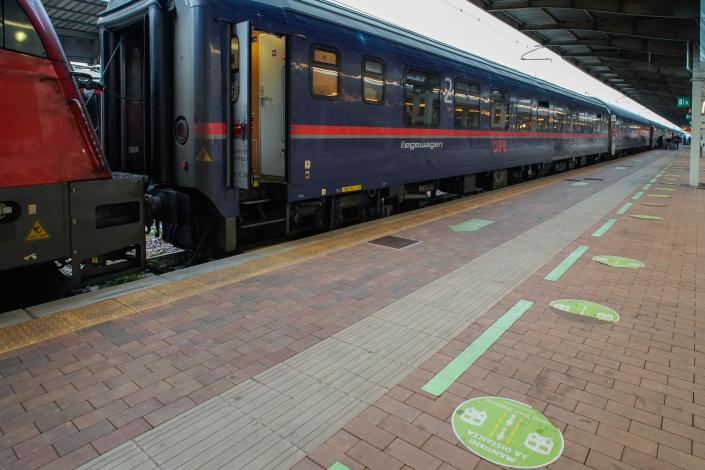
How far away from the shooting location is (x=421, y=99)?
9.90 metres

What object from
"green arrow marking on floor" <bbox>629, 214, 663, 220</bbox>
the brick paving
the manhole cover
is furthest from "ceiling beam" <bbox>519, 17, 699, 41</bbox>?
the brick paving

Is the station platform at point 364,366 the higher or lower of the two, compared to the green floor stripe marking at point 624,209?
lower

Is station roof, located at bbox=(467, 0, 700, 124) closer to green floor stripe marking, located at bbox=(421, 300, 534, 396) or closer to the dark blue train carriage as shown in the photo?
the dark blue train carriage

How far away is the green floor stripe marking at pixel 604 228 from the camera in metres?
8.64

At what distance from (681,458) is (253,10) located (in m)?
6.26

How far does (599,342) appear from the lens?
4.20 meters

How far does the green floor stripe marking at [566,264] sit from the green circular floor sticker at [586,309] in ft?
2.62

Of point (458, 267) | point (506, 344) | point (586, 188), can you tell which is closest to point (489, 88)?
point (586, 188)

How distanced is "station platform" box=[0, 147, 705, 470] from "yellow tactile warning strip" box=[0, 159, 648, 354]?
3 cm

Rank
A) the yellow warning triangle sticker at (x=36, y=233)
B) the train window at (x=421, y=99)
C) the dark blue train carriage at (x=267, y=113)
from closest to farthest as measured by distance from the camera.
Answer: the yellow warning triangle sticker at (x=36, y=233), the dark blue train carriage at (x=267, y=113), the train window at (x=421, y=99)

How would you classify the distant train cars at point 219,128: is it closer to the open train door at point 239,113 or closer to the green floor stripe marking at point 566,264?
the open train door at point 239,113

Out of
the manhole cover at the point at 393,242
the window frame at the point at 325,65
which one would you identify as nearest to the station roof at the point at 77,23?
the window frame at the point at 325,65

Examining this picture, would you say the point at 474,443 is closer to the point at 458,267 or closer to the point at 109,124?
the point at 458,267

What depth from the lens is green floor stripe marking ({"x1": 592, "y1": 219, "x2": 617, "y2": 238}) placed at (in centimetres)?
864
